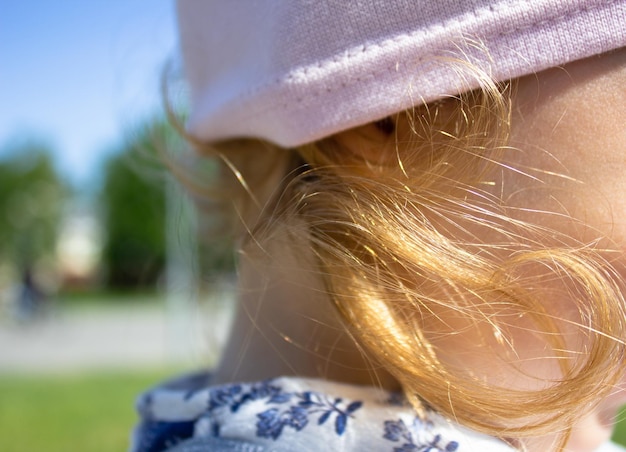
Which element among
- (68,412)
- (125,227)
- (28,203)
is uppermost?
(28,203)

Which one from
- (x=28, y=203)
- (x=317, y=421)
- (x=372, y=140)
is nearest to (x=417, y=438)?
(x=317, y=421)

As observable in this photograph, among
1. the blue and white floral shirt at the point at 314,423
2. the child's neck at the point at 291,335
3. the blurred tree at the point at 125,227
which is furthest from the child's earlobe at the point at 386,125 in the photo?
the blurred tree at the point at 125,227

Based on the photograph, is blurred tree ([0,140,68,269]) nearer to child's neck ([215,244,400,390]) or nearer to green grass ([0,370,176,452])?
green grass ([0,370,176,452])

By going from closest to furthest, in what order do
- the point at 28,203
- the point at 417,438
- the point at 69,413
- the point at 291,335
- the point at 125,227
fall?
the point at 417,438 < the point at 291,335 < the point at 69,413 < the point at 28,203 < the point at 125,227

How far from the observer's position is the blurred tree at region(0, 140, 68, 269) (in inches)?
781

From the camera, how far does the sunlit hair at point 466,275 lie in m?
0.66

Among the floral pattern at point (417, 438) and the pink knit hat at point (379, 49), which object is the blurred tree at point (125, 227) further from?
the floral pattern at point (417, 438)

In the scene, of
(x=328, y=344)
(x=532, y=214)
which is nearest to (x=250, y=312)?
(x=328, y=344)

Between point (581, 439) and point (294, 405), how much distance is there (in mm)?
341

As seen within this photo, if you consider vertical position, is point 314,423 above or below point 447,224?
below

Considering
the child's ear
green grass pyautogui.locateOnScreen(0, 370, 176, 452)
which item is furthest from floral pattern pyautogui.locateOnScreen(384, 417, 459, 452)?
green grass pyautogui.locateOnScreen(0, 370, 176, 452)

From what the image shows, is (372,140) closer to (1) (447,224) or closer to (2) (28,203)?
(1) (447,224)

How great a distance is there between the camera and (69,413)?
4.10 metres

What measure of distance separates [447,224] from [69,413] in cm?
394
